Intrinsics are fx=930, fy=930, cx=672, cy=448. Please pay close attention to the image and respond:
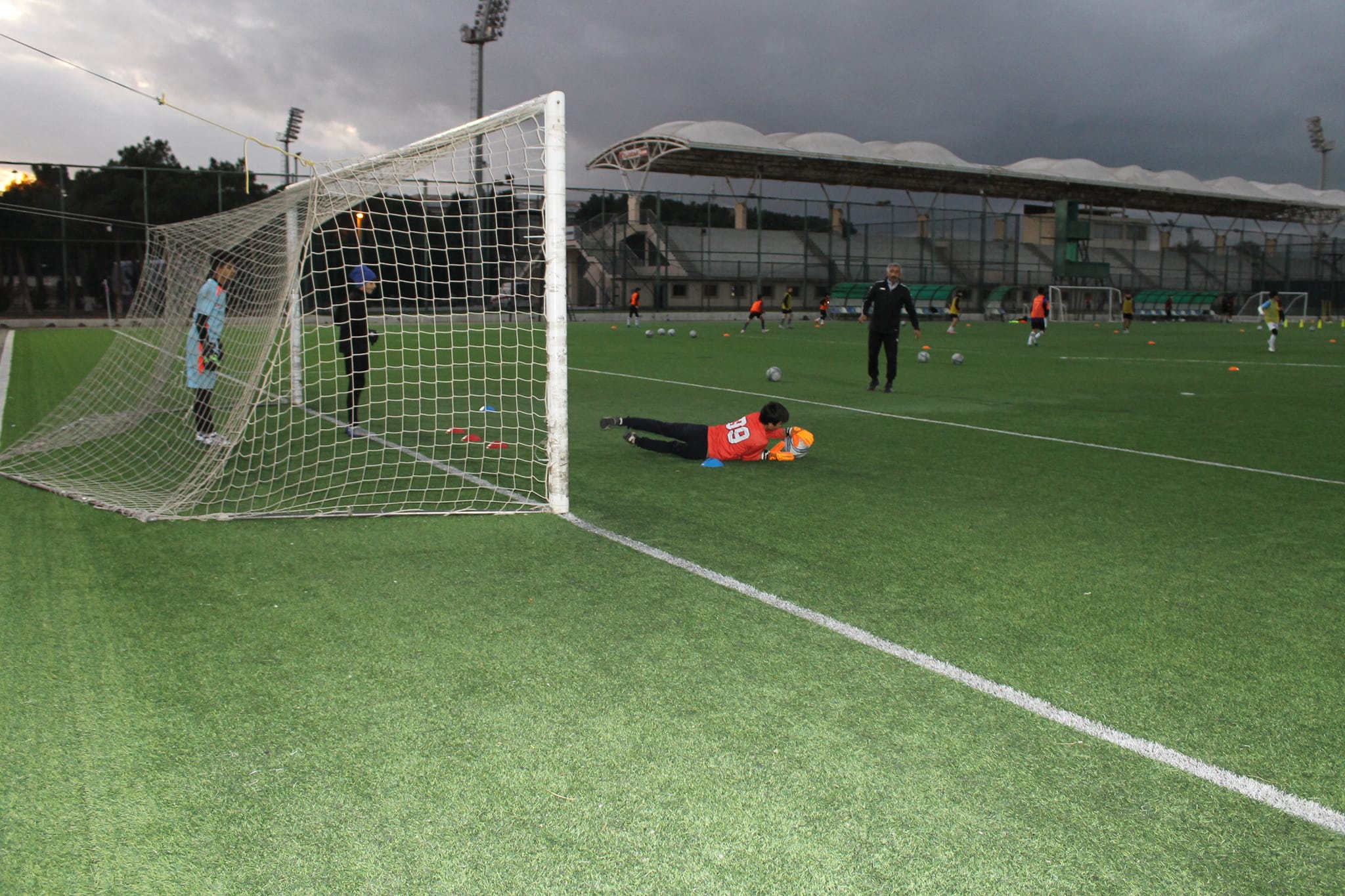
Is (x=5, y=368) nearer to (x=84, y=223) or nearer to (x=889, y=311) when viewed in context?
(x=889, y=311)

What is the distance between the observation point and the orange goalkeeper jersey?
7754 mm

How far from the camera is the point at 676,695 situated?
135 inches

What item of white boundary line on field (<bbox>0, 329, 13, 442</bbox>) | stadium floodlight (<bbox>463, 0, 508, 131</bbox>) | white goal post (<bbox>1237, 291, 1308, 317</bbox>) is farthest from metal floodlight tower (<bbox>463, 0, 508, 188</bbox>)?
white goal post (<bbox>1237, 291, 1308, 317</bbox>)

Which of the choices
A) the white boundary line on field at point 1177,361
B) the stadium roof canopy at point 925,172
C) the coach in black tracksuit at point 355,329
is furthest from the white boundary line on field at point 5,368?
the stadium roof canopy at point 925,172

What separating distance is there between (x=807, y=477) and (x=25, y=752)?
5.54 m

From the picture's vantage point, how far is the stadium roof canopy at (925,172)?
4631cm

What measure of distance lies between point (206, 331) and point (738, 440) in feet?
16.0

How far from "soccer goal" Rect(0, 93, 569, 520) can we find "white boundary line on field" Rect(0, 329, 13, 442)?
2.41 ft

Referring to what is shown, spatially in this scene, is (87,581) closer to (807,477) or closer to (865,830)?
(865,830)

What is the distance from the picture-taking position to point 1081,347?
25.1 m

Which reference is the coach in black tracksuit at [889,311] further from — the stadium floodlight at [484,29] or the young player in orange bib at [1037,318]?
the stadium floodlight at [484,29]

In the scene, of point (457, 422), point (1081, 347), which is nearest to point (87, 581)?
point (457, 422)

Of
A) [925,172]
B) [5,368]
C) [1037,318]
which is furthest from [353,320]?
[925,172]

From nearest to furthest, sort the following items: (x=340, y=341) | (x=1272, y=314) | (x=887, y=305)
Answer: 1. (x=340, y=341)
2. (x=887, y=305)
3. (x=1272, y=314)
